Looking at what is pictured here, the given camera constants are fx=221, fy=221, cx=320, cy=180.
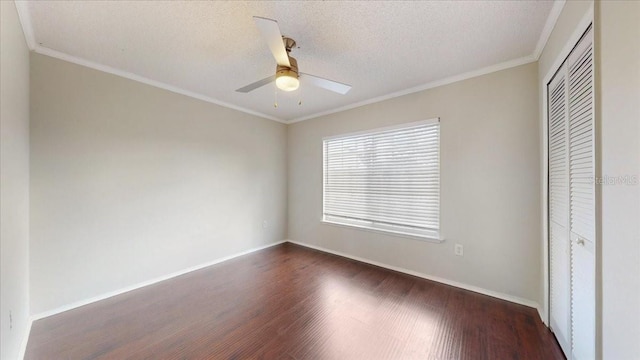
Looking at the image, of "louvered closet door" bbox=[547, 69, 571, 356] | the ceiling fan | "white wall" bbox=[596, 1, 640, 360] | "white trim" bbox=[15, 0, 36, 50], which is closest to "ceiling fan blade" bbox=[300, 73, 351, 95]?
the ceiling fan

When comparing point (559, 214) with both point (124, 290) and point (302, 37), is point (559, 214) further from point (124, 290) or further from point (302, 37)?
point (124, 290)

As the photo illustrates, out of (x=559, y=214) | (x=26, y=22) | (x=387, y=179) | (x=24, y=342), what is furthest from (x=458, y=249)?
(x=26, y=22)

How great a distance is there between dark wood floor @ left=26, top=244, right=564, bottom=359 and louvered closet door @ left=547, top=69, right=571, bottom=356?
220mm

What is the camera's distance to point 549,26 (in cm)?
168

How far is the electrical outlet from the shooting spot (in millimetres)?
2531

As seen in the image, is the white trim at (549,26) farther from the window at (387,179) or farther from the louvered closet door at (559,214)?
the window at (387,179)

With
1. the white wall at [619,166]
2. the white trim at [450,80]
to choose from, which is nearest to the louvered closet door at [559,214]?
the white trim at [450,80]

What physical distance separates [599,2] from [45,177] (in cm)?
401

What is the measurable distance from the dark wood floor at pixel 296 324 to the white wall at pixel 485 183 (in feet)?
0.92

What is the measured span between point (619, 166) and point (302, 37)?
2004mm

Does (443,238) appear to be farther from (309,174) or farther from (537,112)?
(309,174)

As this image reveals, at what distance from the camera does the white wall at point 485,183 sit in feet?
7.08

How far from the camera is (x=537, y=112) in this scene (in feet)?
6.95

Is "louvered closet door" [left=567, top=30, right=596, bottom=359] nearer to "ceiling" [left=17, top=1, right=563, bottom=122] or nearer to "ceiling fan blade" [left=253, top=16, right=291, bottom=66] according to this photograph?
"ceiling" [left=17, top=1, right=563, bottom=122]
